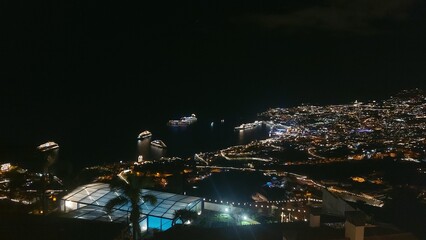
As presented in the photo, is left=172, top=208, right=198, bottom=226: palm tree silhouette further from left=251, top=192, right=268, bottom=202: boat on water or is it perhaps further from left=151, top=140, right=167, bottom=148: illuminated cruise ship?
left=151, top=140, right=167, bottom=148: illuminated cruise ship

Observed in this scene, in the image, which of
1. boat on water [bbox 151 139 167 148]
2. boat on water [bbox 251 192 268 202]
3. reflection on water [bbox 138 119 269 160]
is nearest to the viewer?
boat on water [bbox 251 192 268 202]

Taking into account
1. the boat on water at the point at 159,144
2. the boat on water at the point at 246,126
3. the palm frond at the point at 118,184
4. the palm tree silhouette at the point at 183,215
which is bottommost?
the boat on water at the point at 246,126

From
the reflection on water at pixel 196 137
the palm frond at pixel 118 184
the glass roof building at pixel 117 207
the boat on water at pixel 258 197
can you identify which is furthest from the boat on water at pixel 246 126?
the palm frond at pixel 118 184

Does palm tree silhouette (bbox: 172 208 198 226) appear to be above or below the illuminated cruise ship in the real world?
above

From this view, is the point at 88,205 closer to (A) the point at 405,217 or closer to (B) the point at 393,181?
(A) the point at 405,217

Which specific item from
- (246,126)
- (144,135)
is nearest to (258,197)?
(144,135)

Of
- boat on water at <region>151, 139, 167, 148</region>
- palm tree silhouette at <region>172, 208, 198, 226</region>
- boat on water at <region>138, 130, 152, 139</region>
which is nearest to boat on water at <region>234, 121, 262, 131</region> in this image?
boat on water at <region>138, 130, 152, 139</region>

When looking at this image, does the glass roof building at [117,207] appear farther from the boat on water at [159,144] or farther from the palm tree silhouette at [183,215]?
the boat on water at [159,144]

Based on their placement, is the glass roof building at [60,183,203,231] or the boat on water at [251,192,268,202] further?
the boat on water at [251,192,268,202]
